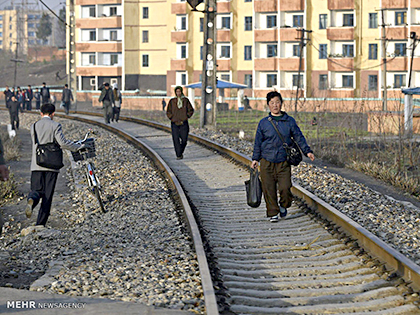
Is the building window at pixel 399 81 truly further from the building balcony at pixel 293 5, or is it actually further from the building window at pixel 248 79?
the building window at pixel 248 79

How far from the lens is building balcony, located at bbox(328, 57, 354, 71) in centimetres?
6812

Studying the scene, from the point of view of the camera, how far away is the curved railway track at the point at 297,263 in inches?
254

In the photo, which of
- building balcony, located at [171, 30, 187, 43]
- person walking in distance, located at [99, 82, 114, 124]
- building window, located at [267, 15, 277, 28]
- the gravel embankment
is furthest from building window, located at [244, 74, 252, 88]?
the gravel embankment

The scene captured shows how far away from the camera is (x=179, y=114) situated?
1719cm

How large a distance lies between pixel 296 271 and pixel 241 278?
61 centimetres

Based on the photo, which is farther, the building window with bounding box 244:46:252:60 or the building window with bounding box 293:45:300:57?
the building window with bounding box 244:46:252:60

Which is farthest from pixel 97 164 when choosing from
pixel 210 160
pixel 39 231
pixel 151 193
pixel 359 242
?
pixel 359 242

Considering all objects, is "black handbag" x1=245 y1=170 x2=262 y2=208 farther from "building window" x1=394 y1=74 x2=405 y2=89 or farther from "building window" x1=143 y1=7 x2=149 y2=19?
"building window" x1=143 y1=7 x2=149 y2=19

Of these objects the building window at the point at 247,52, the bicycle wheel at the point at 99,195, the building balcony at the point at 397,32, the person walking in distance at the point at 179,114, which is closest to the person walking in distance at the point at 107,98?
the person walking in distance at the point at 179,114

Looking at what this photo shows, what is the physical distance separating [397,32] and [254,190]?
191ft

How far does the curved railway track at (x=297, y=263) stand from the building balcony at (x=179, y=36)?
67.7 metres

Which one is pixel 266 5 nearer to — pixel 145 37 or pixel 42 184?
pixel 145 37

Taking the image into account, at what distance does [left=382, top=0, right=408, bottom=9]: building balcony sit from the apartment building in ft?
0.29

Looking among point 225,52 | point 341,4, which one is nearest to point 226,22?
point 225,52
